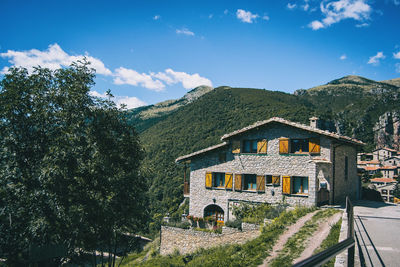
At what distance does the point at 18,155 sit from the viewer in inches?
405

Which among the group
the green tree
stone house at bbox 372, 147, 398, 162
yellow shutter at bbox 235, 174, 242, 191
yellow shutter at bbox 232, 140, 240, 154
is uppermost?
stone house at bbox 372, 147, 398, 162

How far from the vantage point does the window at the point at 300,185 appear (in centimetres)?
1762

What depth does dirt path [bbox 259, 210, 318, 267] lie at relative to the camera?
10091 millimetres

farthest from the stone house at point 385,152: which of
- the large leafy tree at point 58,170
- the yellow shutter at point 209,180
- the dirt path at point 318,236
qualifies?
the large leafy tree at point 58,170

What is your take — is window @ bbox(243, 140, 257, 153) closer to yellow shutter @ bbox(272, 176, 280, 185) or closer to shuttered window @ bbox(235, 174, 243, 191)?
shuttered window @ bbox(235, 174, 243, 191)

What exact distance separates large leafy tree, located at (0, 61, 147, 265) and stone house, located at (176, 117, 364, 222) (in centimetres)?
975

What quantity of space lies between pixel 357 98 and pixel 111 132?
125 metres

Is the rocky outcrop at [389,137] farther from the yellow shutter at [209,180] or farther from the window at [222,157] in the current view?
the yellow shutter at [209,180]

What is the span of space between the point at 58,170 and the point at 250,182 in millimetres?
13773

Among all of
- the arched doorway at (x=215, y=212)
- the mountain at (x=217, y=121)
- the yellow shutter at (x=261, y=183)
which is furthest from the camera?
the mountain at (x=217, y=121)

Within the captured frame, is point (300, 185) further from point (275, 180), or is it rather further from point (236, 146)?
point (236, 146)

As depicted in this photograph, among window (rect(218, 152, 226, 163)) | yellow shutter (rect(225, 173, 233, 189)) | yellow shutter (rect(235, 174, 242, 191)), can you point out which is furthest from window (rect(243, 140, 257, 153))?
yellow shutter (rect(225, 173, 233, 189))

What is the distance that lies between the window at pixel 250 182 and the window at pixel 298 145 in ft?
11.3

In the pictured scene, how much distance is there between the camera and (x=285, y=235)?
39.5 feet
